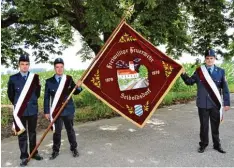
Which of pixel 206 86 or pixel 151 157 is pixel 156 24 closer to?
pixel 206 86

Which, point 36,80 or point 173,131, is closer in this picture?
point 36,80

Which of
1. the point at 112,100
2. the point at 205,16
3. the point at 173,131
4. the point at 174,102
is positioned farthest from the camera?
the point at 174,102

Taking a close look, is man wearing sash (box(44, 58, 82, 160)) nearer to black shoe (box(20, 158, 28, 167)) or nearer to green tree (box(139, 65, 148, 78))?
black shoe (box(20, 158, 28, 167))

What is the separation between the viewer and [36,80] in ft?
19.1

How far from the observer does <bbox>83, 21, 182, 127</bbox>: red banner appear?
6.20m

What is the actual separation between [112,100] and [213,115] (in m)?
1.66

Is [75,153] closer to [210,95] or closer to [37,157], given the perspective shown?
[37,157]

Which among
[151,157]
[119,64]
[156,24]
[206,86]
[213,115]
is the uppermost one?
[156,24]

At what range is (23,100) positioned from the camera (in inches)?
224

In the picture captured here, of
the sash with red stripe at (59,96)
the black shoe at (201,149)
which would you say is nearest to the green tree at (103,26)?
the sash with red stripe at (59,96)

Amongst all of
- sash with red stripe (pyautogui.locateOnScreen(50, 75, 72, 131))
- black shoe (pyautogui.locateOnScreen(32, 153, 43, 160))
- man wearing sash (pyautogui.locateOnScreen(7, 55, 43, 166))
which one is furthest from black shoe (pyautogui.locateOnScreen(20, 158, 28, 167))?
sash with red stripe (pyautogui.locateOnScreen(50, 75, 72, 131))

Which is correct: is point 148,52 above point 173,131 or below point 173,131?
above

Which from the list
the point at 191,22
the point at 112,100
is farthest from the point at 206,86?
the point at 191,22

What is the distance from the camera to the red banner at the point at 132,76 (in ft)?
20.3
